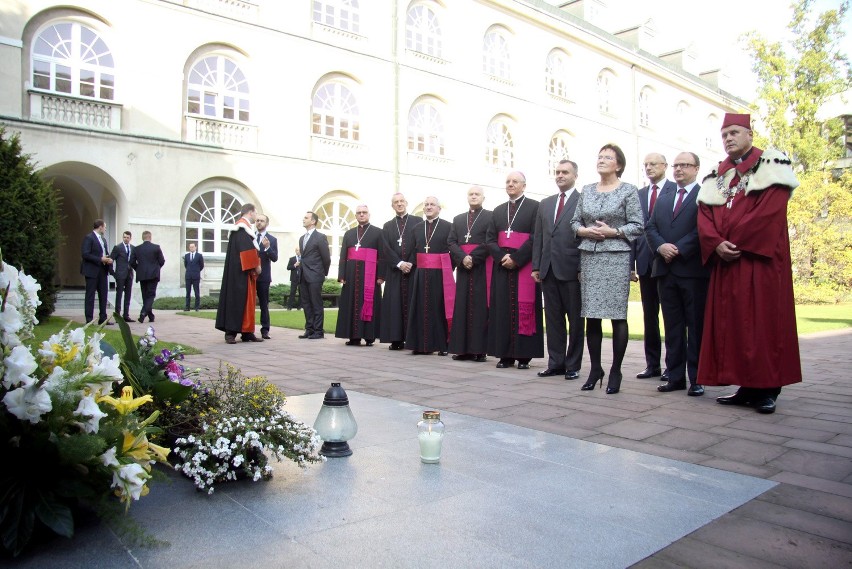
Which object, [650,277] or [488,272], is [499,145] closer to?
[488,272]

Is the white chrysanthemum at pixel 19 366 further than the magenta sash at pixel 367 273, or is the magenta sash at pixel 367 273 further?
the magenta sash at pixel 367 273

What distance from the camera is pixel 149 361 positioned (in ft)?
10.8

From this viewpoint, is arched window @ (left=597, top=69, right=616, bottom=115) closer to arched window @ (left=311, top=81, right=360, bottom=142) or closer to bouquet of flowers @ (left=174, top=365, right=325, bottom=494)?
arched window @ (left=311, top=81, right=360, bottom=142)

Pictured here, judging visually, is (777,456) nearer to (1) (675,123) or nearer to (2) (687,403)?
(2) (687,403)

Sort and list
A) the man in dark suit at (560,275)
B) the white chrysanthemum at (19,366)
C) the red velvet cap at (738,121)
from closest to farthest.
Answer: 1. the white chrysanthemum at (19,366)
2. the red velvet cap at (738,121)
3. the man in dark suit at (560,275)

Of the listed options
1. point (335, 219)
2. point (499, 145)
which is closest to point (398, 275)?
point (335, 219)

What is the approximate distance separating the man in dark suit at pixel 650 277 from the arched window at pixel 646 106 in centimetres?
3380

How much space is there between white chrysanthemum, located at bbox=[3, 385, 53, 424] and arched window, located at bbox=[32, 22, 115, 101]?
18947 mm

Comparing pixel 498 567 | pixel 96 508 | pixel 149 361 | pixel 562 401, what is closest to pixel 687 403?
pixel 562 401

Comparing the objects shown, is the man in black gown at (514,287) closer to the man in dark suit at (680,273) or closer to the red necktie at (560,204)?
the red necktie at (560,204)

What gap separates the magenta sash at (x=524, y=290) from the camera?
7.48 metres

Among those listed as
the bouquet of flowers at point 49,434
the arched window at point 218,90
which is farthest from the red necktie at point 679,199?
the arched window at point 218,90

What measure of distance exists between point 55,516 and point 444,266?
7.15 m

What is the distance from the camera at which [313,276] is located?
11211 millimetres
